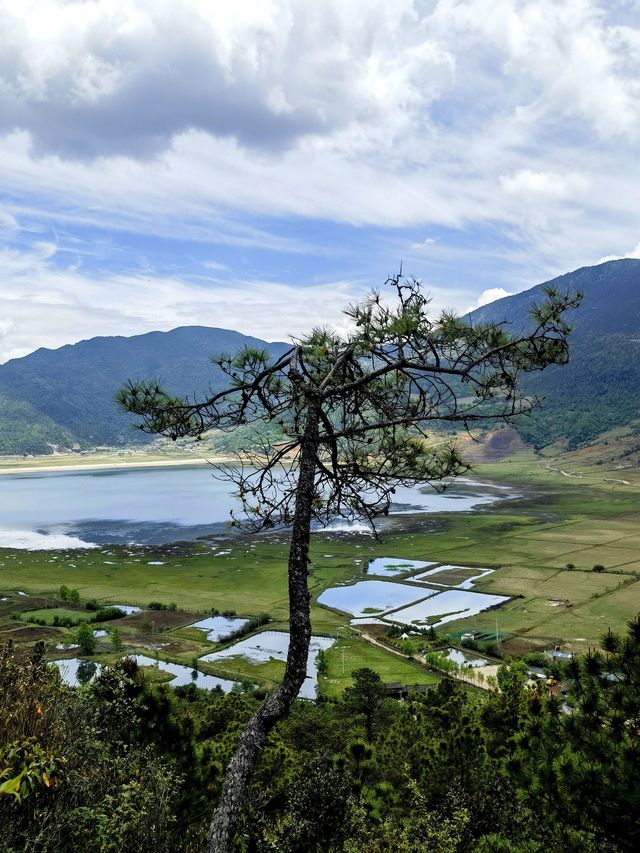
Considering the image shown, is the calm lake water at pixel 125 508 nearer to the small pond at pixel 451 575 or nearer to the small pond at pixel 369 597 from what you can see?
the small pond at pixel 451 575

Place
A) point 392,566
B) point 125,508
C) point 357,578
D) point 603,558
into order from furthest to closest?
point 125,508, point 392,566, point 603,558, point 357,578

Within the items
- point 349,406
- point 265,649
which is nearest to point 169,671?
point 265,649

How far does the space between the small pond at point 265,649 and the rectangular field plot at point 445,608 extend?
10.6 metres

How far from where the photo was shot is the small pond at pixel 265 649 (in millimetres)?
50844

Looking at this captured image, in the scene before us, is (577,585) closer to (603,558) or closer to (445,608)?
(603,558)

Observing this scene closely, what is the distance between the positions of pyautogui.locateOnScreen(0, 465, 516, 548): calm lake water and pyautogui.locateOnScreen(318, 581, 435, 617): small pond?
89.2 feet

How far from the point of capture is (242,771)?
5949 millimetres

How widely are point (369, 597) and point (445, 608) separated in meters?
8.87

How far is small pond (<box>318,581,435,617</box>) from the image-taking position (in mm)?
65887

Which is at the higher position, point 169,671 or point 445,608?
point 169,671

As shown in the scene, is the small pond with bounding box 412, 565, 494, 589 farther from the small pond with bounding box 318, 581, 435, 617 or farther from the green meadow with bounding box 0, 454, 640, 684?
the small pond with bounding box 318, 581, 435, 617

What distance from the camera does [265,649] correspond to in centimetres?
5369

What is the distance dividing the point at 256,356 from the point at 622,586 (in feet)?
234

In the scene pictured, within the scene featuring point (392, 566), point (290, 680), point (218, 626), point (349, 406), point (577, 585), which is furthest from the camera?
point (392, 566)
